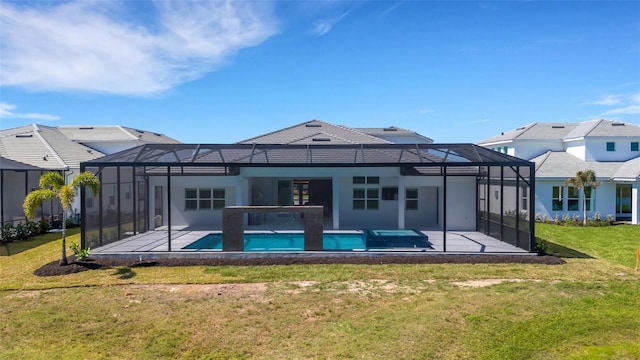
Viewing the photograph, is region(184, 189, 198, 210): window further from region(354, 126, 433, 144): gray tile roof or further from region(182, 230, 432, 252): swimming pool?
region(354, 126, 433, 144): gray tile roof

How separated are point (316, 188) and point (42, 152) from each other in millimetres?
16700

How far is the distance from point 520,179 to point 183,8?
13.5 metres

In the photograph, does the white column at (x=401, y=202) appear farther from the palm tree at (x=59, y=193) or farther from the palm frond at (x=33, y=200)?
the palm frond at (x=33, y=200)

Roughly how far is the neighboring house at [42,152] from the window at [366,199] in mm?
15530

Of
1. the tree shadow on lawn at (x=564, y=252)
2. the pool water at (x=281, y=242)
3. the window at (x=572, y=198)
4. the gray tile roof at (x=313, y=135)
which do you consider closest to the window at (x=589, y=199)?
the window at (x=572, y=198)

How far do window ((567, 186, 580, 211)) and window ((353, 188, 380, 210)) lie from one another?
12.2 meters

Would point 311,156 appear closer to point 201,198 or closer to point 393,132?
point 201,198

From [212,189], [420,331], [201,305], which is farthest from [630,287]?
[212,189]

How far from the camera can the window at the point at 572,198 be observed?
22.6 metres

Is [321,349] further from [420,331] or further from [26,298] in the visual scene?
[26,298]

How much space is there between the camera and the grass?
236 inches

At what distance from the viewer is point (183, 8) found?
1351 centimetres

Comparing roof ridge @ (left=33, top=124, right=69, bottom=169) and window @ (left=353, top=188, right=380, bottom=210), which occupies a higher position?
roof ridge @ (left=33, top=124, right=69, bottom=169)

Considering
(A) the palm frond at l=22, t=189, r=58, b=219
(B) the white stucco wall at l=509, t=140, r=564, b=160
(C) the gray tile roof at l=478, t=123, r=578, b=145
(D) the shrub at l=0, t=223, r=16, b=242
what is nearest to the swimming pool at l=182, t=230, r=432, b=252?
(A) the palm frond at l=22, t=189, r=58, b=219
